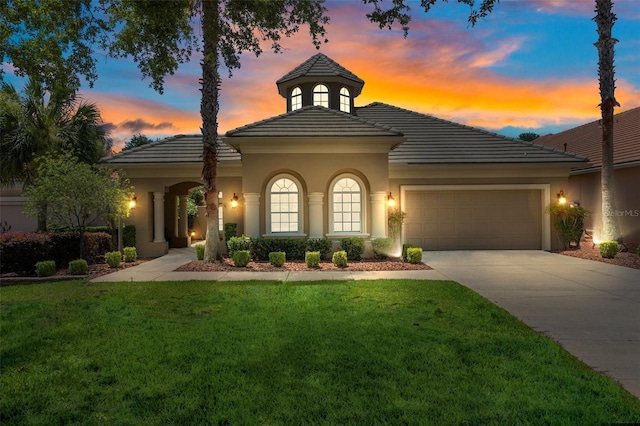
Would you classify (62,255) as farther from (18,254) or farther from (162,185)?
(162,185)

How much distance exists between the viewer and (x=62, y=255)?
1148cm

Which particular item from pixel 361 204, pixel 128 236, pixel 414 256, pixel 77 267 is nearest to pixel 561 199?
pixel 414 256

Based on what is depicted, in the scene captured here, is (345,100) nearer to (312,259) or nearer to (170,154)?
(170,154)

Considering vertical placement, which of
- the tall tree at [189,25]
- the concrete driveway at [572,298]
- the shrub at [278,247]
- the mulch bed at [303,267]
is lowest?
the concrete driveway at [572,298]

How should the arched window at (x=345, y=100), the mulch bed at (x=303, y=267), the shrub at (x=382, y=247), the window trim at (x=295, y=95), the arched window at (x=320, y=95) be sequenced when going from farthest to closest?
1. the arched window at (x=345, y=100)
2. the window trim at (x=295, y=95)
3. the arched window at (x=320, y=95)
4. the shrub at (x=382, y=247)
5. the mulch bed at (x=303, y=267)

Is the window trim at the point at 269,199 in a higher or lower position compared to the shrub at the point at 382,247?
higher

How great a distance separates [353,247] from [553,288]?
19.5ft

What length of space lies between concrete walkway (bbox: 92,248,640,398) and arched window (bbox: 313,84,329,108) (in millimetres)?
9100

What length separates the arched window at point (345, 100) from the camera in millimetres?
18219

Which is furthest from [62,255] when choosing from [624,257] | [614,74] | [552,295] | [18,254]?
[614,74]

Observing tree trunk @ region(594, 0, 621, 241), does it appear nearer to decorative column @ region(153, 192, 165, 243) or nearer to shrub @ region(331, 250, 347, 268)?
shrub @ region(331, 250, 347, 268)

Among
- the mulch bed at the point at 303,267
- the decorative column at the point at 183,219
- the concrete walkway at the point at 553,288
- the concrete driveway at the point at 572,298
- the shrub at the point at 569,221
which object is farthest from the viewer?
the decorative column at the point at 183,219

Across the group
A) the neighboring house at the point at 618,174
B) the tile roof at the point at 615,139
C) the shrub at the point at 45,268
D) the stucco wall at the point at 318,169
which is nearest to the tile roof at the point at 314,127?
the stucco wall at the point at 318,169

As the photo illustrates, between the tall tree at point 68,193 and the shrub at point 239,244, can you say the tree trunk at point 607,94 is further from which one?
the tall tree at point 68,193
